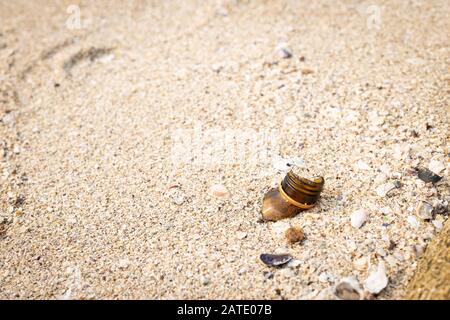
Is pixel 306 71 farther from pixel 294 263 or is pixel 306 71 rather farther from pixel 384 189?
pixel 294 263

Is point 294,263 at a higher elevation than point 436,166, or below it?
below

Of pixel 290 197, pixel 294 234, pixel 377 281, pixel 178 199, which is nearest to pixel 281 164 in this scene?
pixel 290 197

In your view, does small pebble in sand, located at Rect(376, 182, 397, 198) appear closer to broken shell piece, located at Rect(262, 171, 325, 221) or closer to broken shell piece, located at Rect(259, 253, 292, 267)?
broken shell piece, located at Rect(262, 171, 325, 221)

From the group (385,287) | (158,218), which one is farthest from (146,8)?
(385,287)

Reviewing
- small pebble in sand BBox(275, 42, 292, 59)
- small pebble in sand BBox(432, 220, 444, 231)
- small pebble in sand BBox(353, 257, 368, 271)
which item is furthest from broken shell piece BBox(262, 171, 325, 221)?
small pebble in sand BBox(275, 42, 292, 59)

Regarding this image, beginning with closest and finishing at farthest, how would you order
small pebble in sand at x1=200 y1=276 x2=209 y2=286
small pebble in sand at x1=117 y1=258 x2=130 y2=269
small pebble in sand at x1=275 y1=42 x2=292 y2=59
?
small pebble in sand at x1=200 y1=276 x2=209 y2=286 < small pebble in sand at x1=117 y1=258 x2=130 y2=269 < small pebble in sand at x1=275 y1=42 x2=292 y2=59

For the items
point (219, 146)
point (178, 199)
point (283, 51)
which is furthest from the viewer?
point (283, 51)

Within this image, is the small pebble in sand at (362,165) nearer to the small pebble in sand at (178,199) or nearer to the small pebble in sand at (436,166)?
the small pebble in sand at (436,166)

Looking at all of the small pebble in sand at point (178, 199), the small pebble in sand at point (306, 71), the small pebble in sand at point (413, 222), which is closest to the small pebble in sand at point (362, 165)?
the small pebble in sand at point (413, 222)
